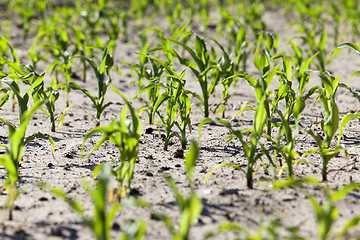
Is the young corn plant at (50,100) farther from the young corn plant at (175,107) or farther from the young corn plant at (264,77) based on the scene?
the young corn plant at (264,77)

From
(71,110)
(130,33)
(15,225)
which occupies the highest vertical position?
(130,33)

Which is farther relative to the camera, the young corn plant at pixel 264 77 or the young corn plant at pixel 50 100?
the young corn plant at pixel 50 100

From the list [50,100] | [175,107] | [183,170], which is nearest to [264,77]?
[175,107]

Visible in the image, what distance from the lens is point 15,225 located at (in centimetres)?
226

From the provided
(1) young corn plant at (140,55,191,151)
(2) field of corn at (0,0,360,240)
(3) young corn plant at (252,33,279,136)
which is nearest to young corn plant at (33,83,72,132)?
(2) field of corn at (0,0,360,240)

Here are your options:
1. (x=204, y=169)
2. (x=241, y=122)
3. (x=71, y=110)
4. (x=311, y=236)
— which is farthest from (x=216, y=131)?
(x=311, y=236)

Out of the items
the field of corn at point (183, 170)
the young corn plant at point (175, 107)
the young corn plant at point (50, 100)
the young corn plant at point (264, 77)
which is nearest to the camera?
the field of corn at point (183, 170)

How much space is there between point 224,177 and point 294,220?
0.58m

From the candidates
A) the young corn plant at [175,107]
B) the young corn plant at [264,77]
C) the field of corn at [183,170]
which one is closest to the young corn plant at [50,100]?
the field of corn at [183,170]

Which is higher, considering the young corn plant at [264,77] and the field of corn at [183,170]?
the young corn plant at [264,77]

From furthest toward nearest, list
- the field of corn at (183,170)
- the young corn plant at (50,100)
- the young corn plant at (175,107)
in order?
the young corn plant at (50,100), the young corn plant at (175,107), the field of corn at (183,170)

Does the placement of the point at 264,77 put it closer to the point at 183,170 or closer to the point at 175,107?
the point at 175,107

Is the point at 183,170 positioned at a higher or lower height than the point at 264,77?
lower

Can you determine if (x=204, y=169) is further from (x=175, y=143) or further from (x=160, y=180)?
(x=175, y=143)
